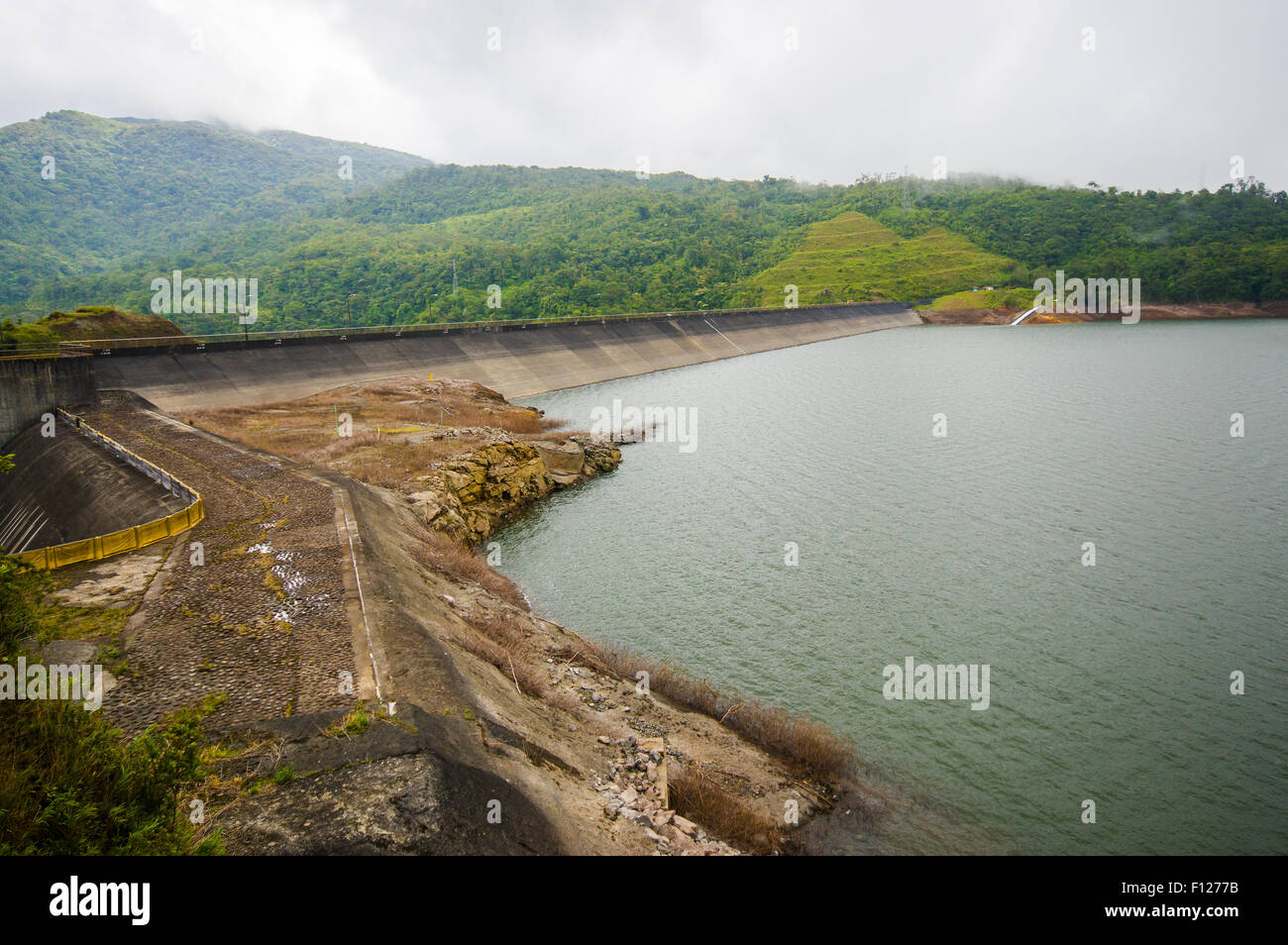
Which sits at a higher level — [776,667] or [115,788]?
[115,788]

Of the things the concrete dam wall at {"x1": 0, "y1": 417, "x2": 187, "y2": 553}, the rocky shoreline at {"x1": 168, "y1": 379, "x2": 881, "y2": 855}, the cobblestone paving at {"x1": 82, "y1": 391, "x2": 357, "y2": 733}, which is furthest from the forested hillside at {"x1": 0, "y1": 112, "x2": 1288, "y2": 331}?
the rocky shoreline at {"x1": 168, "y1": 379, "x2": 881, "y2": 855}

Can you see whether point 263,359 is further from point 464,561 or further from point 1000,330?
point 1000,330

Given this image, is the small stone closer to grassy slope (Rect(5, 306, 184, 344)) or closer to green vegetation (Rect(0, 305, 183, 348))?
green vegetation (Rect(0, 305, 183, 348))

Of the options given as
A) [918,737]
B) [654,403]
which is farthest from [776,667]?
[654,403]

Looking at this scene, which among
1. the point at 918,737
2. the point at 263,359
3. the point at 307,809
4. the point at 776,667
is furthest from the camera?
the point at 263,359

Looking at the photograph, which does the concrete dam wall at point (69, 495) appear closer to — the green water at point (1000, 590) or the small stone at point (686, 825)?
the green water at point (1000, 590)

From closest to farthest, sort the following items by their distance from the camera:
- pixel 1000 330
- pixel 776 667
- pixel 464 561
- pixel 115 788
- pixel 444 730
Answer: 1. pixel 115 788
2. pixel 444 730
3. pixel 776 667
4. pixel 464 561
5. pixel 1000 330

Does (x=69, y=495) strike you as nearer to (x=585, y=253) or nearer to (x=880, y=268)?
(x=585, y=253)
